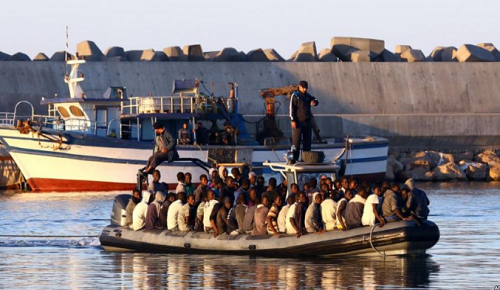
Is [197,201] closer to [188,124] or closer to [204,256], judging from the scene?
[204,256]

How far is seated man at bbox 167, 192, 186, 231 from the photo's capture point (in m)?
25.9

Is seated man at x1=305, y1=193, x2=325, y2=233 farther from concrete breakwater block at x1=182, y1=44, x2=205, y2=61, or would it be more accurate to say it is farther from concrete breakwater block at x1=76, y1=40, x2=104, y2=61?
concrete breakwater block at x1=182, y1=44, x2=205, y2=61

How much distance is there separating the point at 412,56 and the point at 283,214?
40.2m

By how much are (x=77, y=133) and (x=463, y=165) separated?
54.6 ft

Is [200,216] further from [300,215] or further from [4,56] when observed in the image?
[4,56]

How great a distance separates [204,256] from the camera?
84.2 feet

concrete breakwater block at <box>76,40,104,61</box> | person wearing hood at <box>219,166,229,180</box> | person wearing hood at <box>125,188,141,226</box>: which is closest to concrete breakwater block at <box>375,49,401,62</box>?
concrete breakwater block at <box>76,40,104,61</box>

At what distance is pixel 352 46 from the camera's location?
2537 inches

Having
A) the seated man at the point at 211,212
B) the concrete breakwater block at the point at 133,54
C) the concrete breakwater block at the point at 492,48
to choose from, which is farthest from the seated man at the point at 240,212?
the concrete breakwater block at the point at 492,48

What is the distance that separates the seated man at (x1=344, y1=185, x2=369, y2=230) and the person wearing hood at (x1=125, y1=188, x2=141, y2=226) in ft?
16.3

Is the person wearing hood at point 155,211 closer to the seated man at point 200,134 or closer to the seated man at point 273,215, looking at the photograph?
the seated man at point 273,215

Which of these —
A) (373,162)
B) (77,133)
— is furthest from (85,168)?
(373,162)

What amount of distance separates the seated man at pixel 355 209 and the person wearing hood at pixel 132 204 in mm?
4972

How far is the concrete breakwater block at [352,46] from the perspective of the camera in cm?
6388
